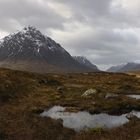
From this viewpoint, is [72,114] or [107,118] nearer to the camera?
[107,118]

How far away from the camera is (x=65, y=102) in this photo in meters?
54.4

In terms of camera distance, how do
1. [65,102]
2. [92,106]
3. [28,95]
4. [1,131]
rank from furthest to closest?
[28,95]
[65,102]
[92,106]
[1,131]

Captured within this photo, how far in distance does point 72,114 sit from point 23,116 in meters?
7.08

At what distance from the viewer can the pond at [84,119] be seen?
37406 millimetres

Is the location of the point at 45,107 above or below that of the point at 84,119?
above

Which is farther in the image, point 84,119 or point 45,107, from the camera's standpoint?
point 45,107

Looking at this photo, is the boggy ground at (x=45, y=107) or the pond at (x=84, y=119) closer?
the boggy ground at (x=45, y=107)

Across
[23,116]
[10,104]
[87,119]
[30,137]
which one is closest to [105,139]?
[30,137]

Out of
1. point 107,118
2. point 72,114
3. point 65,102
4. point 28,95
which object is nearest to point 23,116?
point 72,114

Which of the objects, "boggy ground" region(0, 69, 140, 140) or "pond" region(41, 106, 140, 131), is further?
"pond" region(41, 106, 140, 131)

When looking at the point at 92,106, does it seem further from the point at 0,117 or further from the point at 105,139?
the point at 105,139

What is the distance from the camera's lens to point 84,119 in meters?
41.4

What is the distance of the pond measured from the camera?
3741 cm

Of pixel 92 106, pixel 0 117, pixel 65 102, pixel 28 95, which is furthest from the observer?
pixel 28 95
